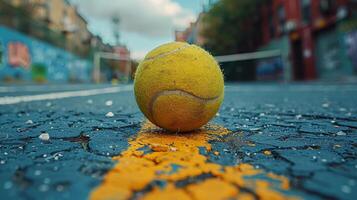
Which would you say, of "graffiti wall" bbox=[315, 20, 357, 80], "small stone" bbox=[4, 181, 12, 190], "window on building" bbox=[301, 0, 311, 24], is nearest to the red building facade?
"window on building" bbox=[301, 0, 311, 24]

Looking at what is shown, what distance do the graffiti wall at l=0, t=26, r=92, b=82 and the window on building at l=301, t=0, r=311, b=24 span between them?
20.0m

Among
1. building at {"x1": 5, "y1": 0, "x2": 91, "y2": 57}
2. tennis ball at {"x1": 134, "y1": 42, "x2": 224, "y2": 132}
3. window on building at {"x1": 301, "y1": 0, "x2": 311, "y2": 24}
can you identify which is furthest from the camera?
building at {"x1": 5, "y1": 0, "x2": 91, "y2": 57}

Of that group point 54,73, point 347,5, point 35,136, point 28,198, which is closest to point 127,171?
point 28,198

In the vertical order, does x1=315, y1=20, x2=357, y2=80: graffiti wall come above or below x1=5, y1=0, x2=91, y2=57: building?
below

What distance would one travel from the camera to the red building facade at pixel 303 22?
16995 mm

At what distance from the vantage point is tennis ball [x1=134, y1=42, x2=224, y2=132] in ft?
6.09

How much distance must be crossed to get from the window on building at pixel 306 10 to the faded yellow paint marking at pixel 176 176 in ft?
68.3

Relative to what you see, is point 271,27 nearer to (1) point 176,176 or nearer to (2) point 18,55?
(2) point 18,55

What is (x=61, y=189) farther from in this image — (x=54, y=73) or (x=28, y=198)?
(x=54, y=73)

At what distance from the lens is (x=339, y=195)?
102 centimetres

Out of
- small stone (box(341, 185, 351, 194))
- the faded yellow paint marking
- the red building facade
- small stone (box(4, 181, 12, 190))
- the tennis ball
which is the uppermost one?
the red building facade

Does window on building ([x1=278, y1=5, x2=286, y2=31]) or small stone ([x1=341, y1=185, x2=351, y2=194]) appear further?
window on building ([x1=278, y1=5, x2=286, y2=31])

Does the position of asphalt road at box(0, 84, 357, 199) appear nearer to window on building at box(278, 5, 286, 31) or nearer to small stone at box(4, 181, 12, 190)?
small stone at box(4, 181, 12, 190)

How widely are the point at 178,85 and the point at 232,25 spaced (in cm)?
2755
